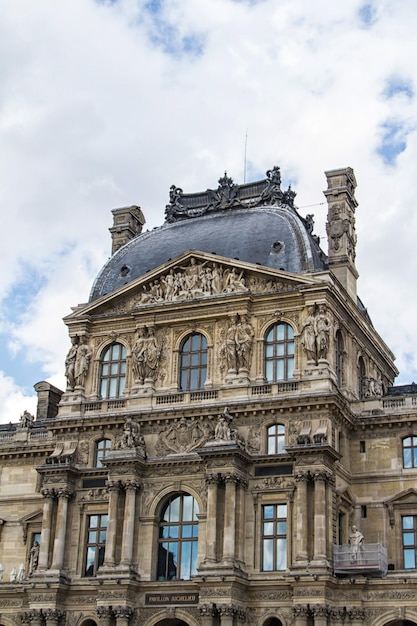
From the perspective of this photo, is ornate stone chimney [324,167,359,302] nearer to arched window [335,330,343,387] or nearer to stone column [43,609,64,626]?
arched window [335,330,343,387]

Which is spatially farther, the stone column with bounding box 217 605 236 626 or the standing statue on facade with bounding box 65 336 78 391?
the standing statue on facade with bounding box 65 336 78 391

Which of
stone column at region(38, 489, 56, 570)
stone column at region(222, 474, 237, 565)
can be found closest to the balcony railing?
stone column at region(222, 474, 237, 565)

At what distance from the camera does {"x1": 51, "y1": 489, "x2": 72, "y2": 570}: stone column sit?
4672cm

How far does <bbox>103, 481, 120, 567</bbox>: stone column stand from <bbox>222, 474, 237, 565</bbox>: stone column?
536cm

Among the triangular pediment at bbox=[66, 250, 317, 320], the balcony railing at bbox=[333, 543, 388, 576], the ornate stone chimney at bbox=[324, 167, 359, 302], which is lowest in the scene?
the balcony railing at bbox=[333, 543, 388, 576]

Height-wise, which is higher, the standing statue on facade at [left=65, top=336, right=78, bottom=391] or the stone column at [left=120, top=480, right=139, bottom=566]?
the standing statue on facade at [left=65, top=336, right=78, bottom=391]

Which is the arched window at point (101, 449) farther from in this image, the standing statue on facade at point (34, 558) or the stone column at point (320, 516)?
the stone column at point (320, 516)

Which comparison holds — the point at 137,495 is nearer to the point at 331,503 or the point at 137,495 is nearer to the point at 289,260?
the point at 331,503

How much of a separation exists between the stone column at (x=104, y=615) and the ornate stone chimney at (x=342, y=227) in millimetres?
19241

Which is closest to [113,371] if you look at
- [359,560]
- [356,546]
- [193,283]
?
[193,283]

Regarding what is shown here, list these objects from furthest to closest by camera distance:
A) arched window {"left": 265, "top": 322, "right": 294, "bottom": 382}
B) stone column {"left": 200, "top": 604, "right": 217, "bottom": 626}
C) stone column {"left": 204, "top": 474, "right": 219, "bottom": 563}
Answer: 1. arched window {"left": 265, "top": 322, "right": 294, "bottom": 382}
2. stone column {"left": 204, "top": 474, "right": 219, "bottom": 563}
3. stone column {"left": 200, "top": 604, "right": 217, "bottom": 626}

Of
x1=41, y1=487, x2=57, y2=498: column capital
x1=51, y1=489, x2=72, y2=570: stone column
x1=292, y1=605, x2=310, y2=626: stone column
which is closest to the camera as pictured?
→ x1=292, y1=605, x2=310, y2=626: stone column

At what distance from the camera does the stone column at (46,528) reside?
47219 millimetres

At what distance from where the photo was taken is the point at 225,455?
1746 inches
